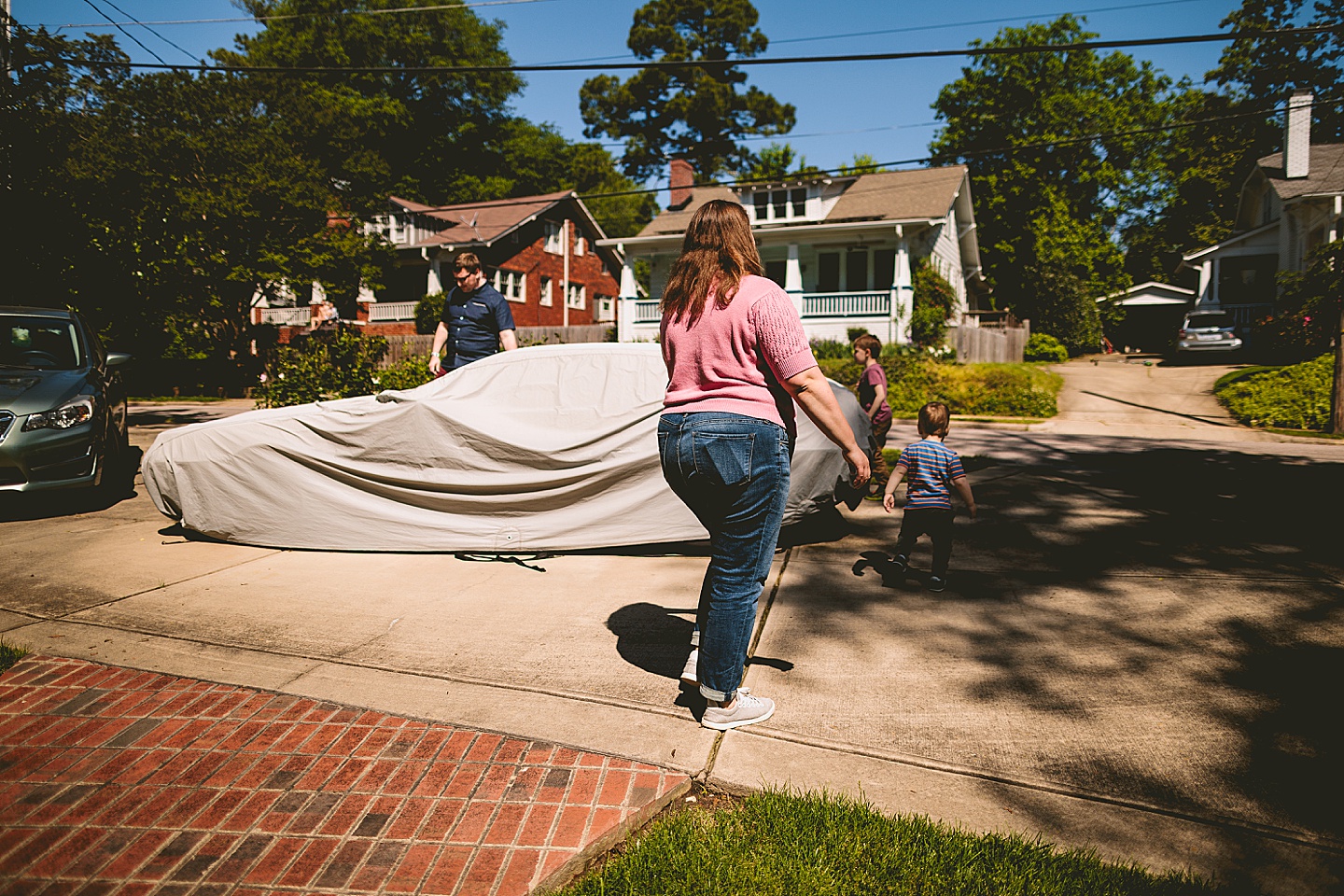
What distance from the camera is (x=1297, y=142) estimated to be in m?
24.8

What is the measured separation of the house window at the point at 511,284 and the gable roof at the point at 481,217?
1709 millimetres

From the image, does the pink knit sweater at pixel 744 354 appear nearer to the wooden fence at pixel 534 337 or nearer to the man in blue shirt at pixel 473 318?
the man in blue shirt at pixel 473 318

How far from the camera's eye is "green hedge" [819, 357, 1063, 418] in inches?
605

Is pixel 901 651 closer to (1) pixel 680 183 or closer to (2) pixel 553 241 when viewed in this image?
(1) pixel 680 183

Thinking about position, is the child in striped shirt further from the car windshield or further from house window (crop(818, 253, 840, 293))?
house window (crop(818, 253, 840, 293))

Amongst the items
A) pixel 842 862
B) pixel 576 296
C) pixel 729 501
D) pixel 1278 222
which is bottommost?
pixel 842 862

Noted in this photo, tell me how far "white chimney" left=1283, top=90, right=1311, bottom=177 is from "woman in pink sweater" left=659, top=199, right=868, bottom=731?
30.4 meters

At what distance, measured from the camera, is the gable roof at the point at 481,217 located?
32.8 meters

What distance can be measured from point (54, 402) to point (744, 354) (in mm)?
6640

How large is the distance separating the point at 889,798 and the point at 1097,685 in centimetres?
137

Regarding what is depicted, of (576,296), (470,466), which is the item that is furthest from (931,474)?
(576,296)

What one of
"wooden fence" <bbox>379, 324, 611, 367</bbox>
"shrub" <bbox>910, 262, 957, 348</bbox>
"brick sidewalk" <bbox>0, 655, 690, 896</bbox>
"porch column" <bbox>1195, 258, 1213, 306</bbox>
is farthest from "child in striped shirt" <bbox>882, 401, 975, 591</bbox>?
"porch column" <bbox>1195, 258, 1213, 306</bbox>

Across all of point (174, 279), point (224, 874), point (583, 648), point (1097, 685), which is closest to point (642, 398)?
point (583, 648)

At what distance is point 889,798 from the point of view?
2475 millimetres
